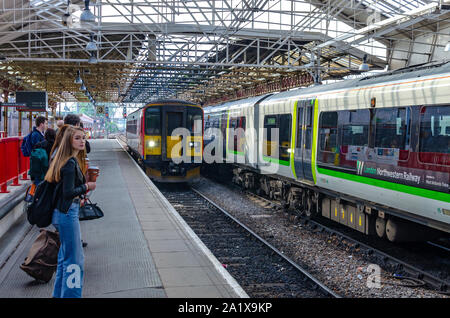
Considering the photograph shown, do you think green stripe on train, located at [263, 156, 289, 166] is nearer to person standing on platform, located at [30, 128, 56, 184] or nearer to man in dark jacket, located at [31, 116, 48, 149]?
man in dark jacket, located at [31, 116, 48, 149]

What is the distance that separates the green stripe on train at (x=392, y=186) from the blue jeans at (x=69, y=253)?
499cm

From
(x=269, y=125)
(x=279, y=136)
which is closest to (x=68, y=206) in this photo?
(x=279, y=136)

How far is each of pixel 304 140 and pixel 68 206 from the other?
7929 mm

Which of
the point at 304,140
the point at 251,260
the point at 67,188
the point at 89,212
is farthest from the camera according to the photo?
the point at 304,140

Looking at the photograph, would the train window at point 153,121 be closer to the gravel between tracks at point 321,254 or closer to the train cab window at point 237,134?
the train cab window at point 237,134

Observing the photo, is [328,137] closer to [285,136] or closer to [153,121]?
[285,136]

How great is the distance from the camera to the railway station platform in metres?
5.15

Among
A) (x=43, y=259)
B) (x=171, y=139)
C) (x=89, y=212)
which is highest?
(x=171, y=139)

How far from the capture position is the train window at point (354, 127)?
8.98 metres

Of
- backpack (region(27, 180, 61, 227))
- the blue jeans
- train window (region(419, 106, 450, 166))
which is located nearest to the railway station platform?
the blue jeans

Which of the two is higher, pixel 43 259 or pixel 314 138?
pixel 314 138

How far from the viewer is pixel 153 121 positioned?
59.7 feet

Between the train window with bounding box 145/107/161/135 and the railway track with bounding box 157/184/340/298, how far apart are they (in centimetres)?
514

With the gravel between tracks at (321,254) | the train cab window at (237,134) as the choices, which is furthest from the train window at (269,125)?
the train cab window at (237,134)
